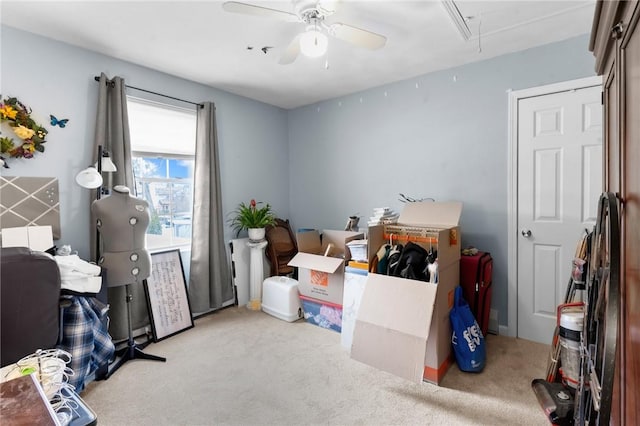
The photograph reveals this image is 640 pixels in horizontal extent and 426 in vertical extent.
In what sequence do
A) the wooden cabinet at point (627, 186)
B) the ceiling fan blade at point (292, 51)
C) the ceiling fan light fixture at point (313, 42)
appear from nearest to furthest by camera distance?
the wooden cabinet at point (627, 186)
the ceiling fan light fixture at point (313, 42)
the ceiling fan blade at point (292, 51)

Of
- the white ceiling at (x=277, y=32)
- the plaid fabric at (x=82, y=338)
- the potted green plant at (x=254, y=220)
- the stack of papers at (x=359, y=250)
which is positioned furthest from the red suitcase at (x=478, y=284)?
the plaid fabric at (x=82, y=338)

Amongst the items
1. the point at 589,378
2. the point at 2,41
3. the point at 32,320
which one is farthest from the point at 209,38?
the point at 589,378

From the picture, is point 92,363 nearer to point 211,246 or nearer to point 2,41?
point 211,246

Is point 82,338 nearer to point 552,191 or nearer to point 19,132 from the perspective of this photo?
point 19,132

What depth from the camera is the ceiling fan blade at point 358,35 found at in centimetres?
188

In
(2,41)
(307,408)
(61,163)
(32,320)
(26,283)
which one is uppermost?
(2,41)

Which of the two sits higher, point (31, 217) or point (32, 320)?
point (31, 217)

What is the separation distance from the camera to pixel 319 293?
10.5ft

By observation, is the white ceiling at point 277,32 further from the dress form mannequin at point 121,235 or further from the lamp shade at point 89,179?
the dress form mannequin at point 121,235

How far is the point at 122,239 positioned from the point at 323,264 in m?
1.70

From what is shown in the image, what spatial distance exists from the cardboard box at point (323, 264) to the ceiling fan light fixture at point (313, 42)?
183cm

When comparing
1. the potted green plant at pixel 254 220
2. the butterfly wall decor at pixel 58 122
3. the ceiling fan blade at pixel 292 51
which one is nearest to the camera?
the ceiling fan blade at pixel 292 51

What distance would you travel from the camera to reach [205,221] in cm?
338

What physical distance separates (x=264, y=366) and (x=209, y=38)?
2.57 m
